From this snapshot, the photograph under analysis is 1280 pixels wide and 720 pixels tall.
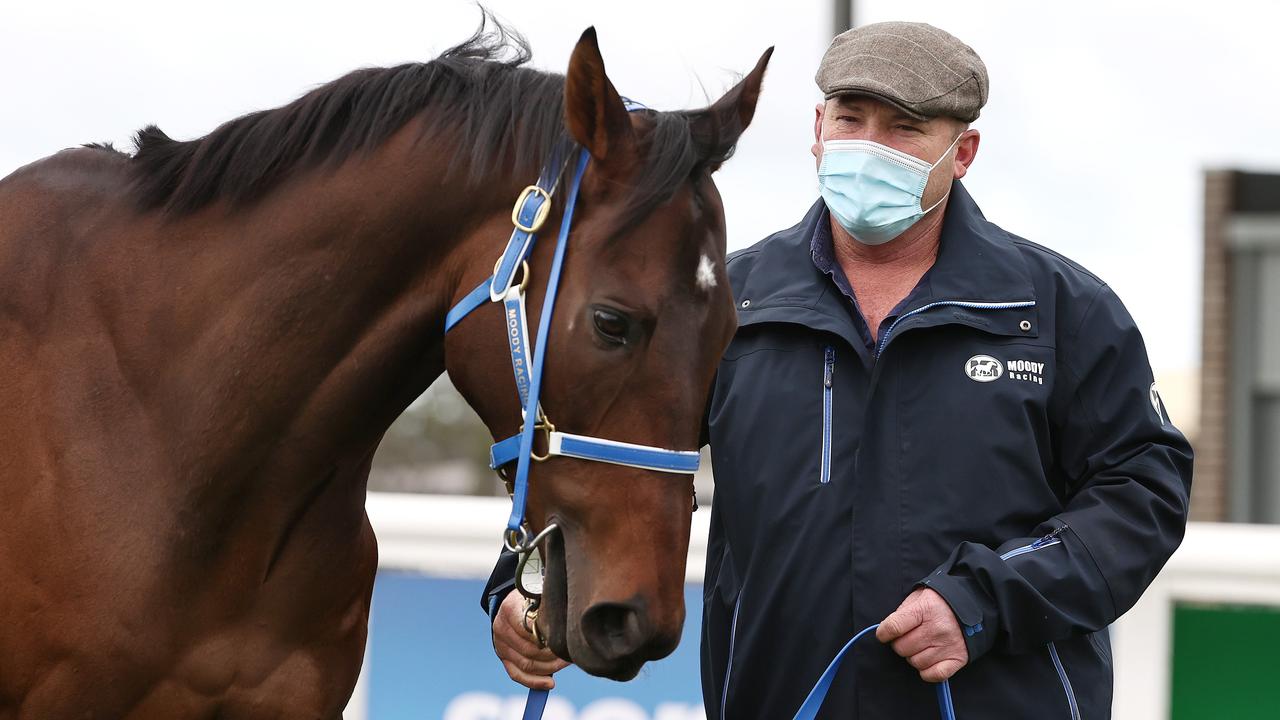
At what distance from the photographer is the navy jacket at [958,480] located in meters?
2.54

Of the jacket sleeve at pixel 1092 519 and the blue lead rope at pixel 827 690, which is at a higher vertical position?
the jacket sleeve at pixel 1092 519

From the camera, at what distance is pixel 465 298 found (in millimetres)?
2348

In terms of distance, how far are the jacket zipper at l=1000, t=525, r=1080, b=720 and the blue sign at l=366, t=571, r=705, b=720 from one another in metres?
1.85

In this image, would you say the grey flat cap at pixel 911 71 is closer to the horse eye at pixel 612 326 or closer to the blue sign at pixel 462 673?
the horse eye at pixel 612 326

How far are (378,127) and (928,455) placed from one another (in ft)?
3.71

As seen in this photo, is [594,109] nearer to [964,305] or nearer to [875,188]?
[875,188]

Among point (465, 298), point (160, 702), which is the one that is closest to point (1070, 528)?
point (465, 298)

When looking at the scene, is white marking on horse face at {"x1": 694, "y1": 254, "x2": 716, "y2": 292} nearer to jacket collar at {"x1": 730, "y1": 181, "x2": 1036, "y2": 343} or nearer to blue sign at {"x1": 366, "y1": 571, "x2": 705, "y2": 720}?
jacket collar at {"x1": 730, "y1": 181, "x2": 1036, "y2": 343}

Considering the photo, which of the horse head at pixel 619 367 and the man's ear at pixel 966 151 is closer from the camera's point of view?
the horse head at pixel 619 367

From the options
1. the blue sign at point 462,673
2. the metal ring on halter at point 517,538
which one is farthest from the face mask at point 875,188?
the blue sign at point 462,673

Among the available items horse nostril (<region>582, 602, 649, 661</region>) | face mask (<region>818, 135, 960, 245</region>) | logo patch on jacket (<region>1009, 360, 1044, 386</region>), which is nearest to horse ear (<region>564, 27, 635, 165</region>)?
face mask (<region>818, 135, 960, 245</region>)

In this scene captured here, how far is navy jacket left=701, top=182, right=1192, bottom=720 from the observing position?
2539 millimetres

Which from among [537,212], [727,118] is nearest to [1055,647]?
[727,118]

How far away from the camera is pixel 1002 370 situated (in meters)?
2.58
